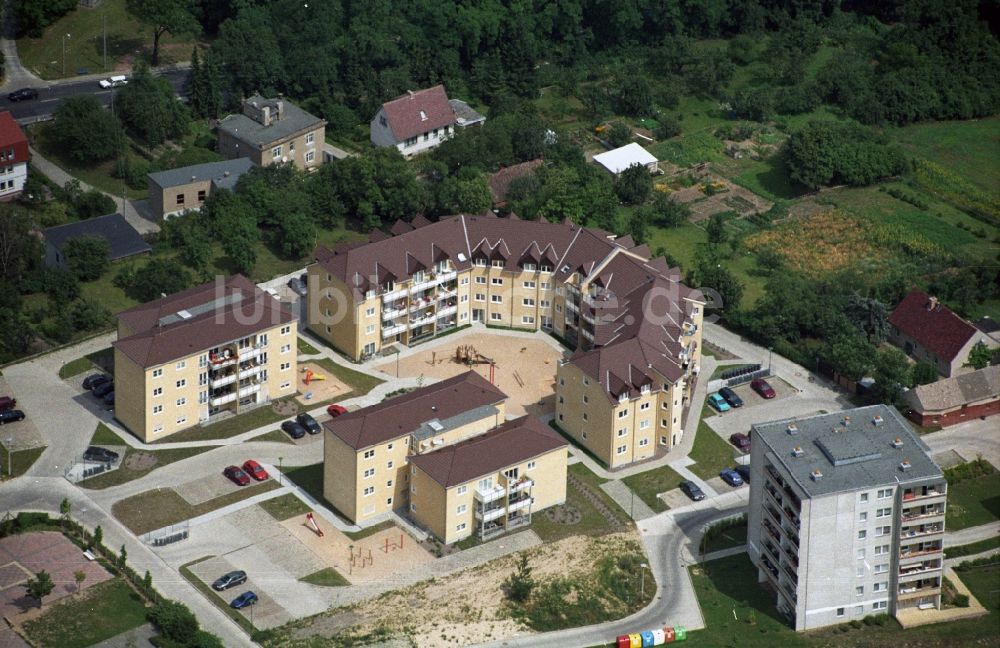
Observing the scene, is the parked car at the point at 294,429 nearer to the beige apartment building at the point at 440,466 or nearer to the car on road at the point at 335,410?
the car on road at the point at 335,410

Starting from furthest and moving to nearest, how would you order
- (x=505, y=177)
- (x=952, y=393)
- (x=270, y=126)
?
(x=270, y=126)
(x=505, y=177)
(x=952, y=393)

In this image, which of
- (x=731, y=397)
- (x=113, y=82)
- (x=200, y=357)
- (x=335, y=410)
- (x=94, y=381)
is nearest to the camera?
(x=200, y=357)

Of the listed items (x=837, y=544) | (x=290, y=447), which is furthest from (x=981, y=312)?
(x=290, y=447)

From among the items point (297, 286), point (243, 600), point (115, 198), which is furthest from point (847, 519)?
point (115, 198)

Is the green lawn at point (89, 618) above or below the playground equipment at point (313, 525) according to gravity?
above

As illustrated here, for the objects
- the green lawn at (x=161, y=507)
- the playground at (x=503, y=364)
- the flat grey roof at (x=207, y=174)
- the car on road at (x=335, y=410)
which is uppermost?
the flat grey roof at (x=207, y=174)

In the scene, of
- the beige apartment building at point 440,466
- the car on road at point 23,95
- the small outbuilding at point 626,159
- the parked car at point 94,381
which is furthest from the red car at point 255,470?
the car on road at point 23,95

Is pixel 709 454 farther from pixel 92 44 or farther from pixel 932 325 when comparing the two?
pixel 92 44

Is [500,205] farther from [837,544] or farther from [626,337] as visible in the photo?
[837,544]
